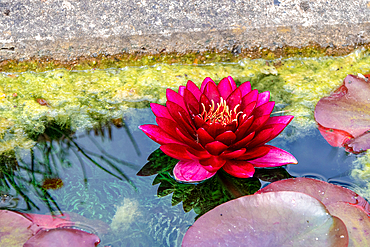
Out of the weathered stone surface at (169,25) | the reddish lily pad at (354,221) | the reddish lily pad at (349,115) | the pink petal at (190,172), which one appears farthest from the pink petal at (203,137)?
the weathered stone surface at (169,25)

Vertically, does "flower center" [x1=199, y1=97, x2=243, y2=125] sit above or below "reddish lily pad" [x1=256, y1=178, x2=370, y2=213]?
above

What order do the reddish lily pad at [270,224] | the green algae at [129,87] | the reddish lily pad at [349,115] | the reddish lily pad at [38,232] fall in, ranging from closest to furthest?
the reddish lily pad at [270,224]
the reddish lily pad at [38,232]
the reddish lily pad at [349,115]
the green algae at [129,87]

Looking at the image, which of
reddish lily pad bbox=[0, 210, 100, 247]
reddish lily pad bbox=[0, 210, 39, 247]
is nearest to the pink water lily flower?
reddish lily pad bbox=[0, 210, 100, 247]

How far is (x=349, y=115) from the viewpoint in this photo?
4.35 ft

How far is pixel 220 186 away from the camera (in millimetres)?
1170

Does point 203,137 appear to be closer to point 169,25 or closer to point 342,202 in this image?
point 342,202

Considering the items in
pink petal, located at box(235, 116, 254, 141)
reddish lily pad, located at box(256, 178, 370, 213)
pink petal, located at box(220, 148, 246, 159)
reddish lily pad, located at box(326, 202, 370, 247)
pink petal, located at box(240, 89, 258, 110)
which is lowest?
reddish lily pad, located at box(326, 202, 370, 247)

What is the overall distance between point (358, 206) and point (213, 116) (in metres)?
0.60

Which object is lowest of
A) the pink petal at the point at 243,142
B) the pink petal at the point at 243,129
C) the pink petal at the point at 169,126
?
the pink petal at the point at 243,142

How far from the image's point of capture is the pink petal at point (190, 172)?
1.11 meters

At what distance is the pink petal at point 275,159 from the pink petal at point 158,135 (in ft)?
1.11

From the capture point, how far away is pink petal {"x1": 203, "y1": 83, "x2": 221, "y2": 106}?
120 cm

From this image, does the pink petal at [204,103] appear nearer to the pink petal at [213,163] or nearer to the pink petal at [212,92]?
the pink petal at [212,92]

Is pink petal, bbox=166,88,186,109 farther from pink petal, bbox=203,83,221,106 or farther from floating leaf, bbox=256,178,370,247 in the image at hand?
floating leaf, bbox=256,178,370,247
